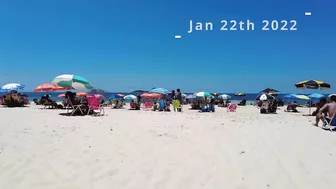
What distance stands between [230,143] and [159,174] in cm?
209

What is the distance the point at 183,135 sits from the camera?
6125 millimetres

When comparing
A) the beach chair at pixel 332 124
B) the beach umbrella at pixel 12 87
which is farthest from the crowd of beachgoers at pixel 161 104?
the beach umbrella at pixel 12 87

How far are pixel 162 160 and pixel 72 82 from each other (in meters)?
8.44

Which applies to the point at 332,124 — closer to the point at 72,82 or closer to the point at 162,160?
the point at 162,160

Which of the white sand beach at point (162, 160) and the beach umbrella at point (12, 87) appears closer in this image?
the white sand beach at point (162, 160)

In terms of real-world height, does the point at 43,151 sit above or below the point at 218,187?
above

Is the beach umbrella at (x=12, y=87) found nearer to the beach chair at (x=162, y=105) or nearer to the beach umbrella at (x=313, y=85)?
the beach chair at (x=162, y=105)

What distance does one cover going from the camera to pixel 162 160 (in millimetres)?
4332

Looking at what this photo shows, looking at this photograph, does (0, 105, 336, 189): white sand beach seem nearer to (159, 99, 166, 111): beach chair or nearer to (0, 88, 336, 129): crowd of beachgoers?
(0, 88, 336, 129): crowd of beachgoers

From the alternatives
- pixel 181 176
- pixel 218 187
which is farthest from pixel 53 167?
pixel 218 187

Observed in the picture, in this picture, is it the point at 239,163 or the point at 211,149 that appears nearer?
the point at 239,163

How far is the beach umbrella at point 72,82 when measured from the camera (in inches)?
457

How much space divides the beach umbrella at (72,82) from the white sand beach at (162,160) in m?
5.58

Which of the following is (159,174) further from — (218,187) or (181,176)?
(218,187)
